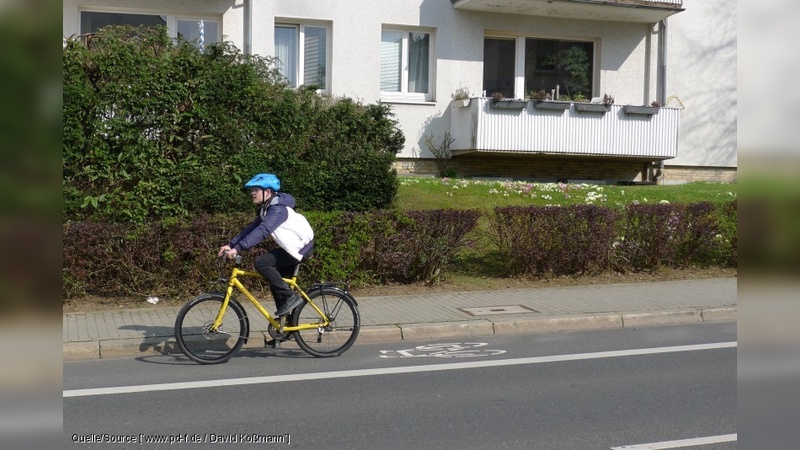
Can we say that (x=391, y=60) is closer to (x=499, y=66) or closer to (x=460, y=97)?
(x=460, y=97)

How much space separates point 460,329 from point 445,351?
93 cm

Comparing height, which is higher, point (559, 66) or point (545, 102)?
point (559, 66)

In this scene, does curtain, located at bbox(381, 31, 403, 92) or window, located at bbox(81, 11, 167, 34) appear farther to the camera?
curtain, located at bbox(381, 31, 403, 92)

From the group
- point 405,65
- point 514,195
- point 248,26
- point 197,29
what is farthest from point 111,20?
point 514,195

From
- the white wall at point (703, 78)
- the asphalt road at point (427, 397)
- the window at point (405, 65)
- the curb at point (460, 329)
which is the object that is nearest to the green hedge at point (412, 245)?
the curb at point (460, 329)

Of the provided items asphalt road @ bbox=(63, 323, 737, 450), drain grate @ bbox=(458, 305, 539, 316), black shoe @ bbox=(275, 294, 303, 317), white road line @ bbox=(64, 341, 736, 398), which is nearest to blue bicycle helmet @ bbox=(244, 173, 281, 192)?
black shoe @ bbox=(275, 294, 303, 317)

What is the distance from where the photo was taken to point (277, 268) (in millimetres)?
8570

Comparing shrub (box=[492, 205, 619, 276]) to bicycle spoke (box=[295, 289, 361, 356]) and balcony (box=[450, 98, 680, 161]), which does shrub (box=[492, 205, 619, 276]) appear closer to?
bicycle spoke (box=[295, 289, 361, 356])

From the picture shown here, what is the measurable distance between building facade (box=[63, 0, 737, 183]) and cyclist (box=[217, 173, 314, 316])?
10402mm

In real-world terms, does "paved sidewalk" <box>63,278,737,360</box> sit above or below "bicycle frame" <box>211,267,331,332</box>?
below

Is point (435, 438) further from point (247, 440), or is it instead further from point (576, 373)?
point (576, 373)

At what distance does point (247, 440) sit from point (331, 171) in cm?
789

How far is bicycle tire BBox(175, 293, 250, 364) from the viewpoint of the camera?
820 centimetres

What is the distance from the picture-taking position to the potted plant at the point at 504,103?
1877 cm
